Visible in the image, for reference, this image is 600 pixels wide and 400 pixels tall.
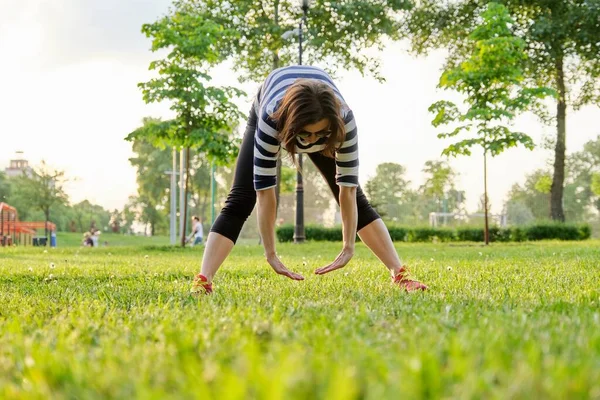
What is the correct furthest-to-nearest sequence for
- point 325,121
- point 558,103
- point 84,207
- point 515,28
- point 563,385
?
point 84,207
point 558,103
point 515,28
point 325,121
point 563,385

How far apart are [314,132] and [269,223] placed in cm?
102

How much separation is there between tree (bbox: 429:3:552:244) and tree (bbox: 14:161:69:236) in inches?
1266

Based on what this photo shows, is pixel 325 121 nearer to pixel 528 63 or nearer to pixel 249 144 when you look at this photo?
pixel 249 144

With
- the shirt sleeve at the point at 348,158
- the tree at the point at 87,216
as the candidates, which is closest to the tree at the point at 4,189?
the tree at the point at 87,216

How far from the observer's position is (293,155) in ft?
11.7

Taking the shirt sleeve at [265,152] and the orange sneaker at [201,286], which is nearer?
the shirt sleeve at [265,152]

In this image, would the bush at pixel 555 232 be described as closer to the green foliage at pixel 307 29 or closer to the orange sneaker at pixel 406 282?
the green foliage at pixel 307 29

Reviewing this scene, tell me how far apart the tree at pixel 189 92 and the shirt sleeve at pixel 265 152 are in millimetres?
11643

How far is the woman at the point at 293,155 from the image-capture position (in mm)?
3285

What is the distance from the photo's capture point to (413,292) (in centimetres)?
388

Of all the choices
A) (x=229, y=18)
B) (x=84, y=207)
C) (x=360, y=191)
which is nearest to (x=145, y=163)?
(x=84, y=207)

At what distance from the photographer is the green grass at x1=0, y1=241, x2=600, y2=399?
135 centimetres

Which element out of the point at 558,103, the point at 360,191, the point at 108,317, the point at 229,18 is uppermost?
the point at 229,18

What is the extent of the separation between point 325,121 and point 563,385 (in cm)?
214
